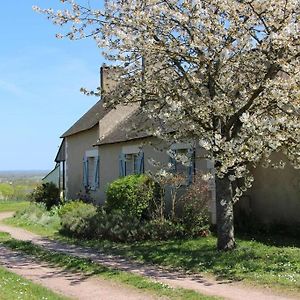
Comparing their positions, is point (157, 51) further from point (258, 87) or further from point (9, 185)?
point (9, 185)

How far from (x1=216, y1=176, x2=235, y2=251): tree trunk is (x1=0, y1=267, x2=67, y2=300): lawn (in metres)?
4.45

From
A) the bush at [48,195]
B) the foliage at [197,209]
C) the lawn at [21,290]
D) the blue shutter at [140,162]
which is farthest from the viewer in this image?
the bush at [48,195]

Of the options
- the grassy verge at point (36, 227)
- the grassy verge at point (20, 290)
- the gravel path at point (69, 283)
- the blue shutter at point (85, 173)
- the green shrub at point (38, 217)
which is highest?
the blue shutter at point (85, 173)

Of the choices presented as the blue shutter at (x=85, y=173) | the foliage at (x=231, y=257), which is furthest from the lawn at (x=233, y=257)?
the blue shutter at (x=85, y=173)

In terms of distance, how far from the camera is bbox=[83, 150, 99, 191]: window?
23281 mm

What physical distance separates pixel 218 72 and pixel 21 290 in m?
5.77

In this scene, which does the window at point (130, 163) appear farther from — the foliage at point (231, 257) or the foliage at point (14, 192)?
the foliage at point (14, 192)

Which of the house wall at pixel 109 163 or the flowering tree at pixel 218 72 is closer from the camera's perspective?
the flowering tree at pixel 218 72

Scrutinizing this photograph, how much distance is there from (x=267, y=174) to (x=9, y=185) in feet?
99.6

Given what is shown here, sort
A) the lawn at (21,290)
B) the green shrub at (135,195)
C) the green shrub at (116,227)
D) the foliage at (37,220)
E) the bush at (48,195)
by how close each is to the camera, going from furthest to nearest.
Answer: the bush at (48,195), the foliage at (37,220), the green shrub at (135,195), the green shrub at (116,227), the lawn at (21,290)

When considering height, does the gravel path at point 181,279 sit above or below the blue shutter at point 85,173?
below

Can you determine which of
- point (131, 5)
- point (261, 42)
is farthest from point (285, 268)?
point (131, 5)

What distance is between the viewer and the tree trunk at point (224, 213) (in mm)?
11461

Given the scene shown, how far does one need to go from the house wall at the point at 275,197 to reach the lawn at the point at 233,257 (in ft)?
2.84
